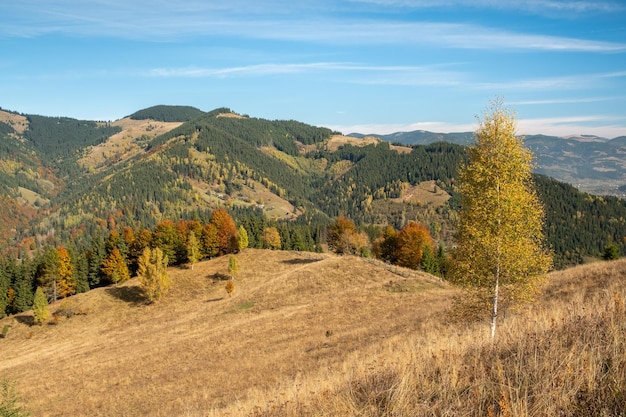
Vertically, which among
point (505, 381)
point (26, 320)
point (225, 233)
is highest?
point (505, 381)

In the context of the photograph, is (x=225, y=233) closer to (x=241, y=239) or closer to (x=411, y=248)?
(x=241, y=239)

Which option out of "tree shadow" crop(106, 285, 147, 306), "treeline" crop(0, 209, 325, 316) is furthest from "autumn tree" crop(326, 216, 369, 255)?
"tree shadow" crop(106, 285, 147, 306)

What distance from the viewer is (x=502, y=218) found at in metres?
20.2

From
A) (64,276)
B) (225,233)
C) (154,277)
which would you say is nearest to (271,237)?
(225,233)

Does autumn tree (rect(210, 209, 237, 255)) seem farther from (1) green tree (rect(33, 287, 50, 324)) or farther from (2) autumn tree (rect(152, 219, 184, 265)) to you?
(1) green tree (rect(33, 287, 50, 324))

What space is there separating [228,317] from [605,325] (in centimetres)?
5602

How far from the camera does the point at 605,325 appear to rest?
726 centimetres

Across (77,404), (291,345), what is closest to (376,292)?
(291,345)

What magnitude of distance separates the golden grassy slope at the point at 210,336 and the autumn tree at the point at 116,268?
2.54m

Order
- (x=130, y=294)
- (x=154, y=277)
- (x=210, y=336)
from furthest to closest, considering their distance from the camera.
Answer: (x=130, y=294), (x=154, y=277), (x=210, y=336)

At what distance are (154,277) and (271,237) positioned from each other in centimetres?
4043

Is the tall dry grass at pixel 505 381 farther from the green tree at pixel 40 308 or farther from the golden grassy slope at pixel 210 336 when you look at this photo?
the green tree at pixel 40 308

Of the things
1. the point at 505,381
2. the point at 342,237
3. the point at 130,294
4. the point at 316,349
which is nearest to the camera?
the point at 505,381

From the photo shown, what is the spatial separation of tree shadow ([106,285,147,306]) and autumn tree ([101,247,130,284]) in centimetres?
372
